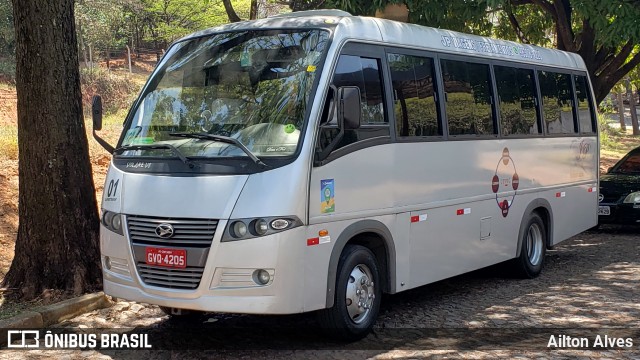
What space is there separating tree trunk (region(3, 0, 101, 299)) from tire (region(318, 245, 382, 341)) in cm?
299

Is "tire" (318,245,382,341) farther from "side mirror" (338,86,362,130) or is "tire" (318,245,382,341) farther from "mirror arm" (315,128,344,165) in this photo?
"side mirror" (338,86,362,130)

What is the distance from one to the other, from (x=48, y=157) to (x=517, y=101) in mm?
5689

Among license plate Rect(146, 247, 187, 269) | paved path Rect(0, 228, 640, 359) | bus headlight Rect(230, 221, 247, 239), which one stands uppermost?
bus headlight Rect(230, 221, 247, 239)

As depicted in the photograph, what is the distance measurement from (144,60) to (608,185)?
123 feet

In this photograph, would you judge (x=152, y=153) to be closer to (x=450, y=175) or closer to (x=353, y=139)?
(x=353, y=139)

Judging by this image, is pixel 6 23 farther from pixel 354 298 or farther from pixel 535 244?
pixel 354 298

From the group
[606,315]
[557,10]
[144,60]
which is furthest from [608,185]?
[144,60]

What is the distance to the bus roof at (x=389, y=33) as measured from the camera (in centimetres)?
711

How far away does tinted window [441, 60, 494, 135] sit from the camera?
8492mm

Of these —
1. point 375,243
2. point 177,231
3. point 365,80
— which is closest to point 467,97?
point 365,80

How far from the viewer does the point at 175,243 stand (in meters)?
6.25

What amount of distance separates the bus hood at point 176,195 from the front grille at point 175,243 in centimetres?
6

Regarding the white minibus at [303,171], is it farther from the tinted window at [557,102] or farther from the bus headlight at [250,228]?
the tinted window at [557,102]

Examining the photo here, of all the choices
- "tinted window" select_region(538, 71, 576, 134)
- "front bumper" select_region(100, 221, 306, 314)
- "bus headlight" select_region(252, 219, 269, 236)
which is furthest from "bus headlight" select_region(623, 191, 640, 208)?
"bus headlight" select_region(252, 219, 269, 236)
